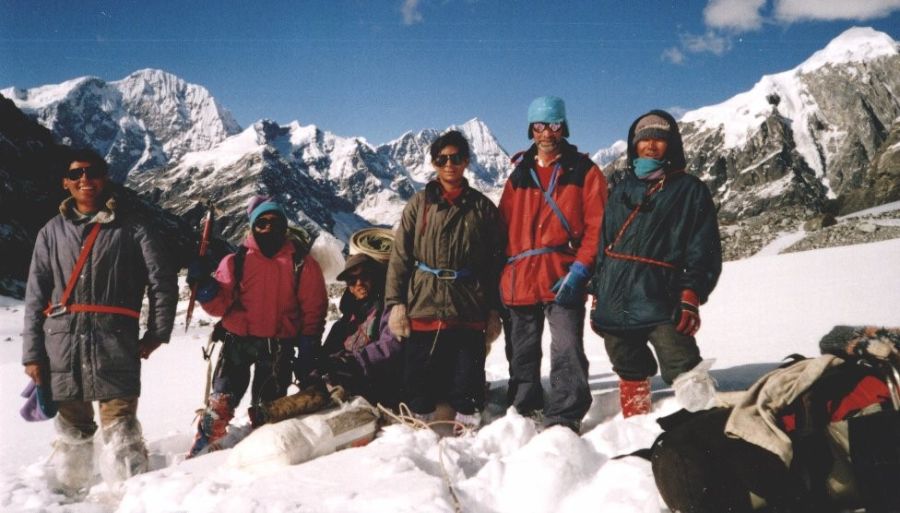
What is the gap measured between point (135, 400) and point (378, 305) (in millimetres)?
2092

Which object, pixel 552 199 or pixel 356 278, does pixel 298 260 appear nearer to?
pixel 356 278

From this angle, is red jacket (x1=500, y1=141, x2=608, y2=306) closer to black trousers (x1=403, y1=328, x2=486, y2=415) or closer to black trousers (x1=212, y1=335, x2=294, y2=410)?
black trousers (x1=403, y1=328, x2=486, y2=415)

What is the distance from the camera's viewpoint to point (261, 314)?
193 inches

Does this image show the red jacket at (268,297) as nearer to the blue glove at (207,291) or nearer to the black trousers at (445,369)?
the blue glove at (207,291)

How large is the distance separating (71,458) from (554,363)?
11.9 feet

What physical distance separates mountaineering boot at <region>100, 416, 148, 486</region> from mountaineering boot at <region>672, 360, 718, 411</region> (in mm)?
3852

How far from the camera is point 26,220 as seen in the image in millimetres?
48625

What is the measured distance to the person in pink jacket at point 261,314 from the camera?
4812mm

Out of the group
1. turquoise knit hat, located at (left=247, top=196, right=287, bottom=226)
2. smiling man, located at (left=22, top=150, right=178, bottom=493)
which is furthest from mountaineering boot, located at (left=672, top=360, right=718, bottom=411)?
smiling man, located at (left=22, top=150, right=178, bottom=493)

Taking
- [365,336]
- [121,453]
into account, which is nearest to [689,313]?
[365,336]

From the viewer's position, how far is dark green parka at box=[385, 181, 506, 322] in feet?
14.1

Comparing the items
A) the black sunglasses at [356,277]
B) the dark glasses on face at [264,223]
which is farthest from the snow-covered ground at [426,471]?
the dark glasses on face at [264,223]

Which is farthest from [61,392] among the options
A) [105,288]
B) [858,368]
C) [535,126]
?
[858,368]

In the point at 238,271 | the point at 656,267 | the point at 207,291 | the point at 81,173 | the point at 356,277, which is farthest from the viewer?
the point at 356,277
